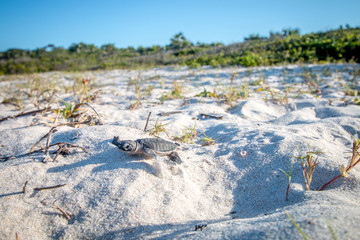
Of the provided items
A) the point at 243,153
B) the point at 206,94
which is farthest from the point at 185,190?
the point at 206,94

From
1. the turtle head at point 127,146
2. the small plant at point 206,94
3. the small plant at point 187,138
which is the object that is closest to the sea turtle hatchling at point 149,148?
the turtle head at point 127,146

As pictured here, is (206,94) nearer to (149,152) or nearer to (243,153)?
(243,153)

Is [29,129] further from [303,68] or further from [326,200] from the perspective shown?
[303,68]

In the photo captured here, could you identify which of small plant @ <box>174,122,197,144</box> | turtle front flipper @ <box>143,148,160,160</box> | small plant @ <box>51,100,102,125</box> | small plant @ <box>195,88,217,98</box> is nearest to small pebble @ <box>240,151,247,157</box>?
small plant @ <box>174,122,197,144</box>

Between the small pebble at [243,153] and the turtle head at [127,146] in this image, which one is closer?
the turtle head at [127,146]

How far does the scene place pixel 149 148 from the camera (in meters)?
1.42

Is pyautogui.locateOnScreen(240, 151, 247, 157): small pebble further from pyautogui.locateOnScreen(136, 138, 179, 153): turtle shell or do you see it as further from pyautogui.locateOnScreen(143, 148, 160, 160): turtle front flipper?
pyautogui.locateOnScreen(143, 148, 160, 160): turtle front flipper

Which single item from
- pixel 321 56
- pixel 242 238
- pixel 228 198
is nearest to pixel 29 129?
pixel 228 198

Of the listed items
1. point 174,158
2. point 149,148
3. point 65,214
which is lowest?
point 65,214

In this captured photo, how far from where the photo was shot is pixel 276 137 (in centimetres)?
176

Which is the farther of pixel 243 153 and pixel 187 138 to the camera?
pixel 187 138

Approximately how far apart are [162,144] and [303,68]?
587 cm

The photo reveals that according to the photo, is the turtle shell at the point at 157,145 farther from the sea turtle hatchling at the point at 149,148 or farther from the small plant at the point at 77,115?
the small plant at the point at 77,115

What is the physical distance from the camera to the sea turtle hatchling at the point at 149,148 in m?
1.38
